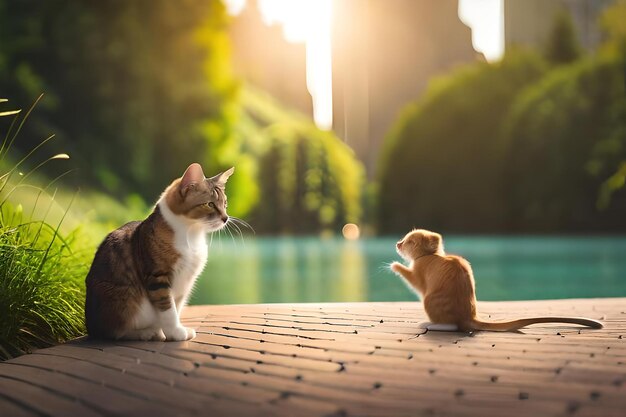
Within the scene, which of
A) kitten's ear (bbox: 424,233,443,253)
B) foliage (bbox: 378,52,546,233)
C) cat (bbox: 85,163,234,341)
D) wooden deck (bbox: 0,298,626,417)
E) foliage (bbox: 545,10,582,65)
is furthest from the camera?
foliage (bbox: 545,10,582,65)

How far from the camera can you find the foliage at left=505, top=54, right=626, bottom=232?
23.4m

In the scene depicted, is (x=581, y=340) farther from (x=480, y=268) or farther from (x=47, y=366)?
(x=480, y=268)

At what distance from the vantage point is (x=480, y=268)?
1265 centimetres

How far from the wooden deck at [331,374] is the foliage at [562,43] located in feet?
98.6

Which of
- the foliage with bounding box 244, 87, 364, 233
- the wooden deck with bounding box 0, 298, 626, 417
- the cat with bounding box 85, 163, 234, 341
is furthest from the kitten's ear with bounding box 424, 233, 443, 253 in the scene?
Result: the foliage with bounding box 244, 87, 364, 233

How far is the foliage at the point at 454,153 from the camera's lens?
29.3m

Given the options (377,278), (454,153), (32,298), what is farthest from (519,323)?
(454,153)

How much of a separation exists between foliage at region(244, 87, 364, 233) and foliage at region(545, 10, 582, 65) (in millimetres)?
11960

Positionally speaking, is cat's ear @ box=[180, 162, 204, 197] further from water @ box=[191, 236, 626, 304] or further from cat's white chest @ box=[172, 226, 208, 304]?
water @ box=[191, 236, 626, 304]

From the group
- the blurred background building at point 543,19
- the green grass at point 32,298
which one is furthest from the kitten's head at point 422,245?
the blurred background building at point 543,19

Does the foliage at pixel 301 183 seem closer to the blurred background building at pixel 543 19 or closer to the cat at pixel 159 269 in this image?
the blurred background building at pixel 543 19

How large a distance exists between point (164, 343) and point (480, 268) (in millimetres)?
10200

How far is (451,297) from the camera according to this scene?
138 inches

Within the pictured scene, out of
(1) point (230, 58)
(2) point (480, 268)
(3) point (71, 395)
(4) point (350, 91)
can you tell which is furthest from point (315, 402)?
(4) point (350, 91)
